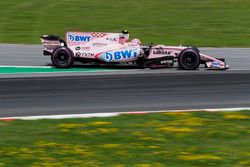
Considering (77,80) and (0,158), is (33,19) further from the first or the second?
(0,158)

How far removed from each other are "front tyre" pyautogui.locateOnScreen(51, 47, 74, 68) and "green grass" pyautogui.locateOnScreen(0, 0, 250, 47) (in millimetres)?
4600

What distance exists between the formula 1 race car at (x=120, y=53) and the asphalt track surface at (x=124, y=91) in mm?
337

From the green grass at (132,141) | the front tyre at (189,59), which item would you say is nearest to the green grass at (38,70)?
the front tyre at (189,59)

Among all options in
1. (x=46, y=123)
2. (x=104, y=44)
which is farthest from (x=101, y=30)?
(x=46, y=123)

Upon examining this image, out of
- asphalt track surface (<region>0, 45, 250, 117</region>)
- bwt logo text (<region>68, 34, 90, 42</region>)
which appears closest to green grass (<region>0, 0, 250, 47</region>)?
bwt logo text (<region>68, 34, 90, 42</region>)

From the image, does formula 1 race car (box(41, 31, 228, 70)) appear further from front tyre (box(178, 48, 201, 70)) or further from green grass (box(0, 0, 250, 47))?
green grass (box(0, 0, 250, 47))

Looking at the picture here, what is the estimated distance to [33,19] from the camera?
25172mm

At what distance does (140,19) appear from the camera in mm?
25078

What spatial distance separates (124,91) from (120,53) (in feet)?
9.95

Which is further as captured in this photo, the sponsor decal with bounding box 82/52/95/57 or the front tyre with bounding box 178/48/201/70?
the sponsor decal with bounding box 82/52/95/57

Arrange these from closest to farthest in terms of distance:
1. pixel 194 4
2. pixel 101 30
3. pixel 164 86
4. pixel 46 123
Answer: pixel 46 123, pixel 164 86, pixel 101 30, pixel 194 4

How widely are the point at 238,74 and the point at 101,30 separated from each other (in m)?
8.09

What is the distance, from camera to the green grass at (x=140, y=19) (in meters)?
22.0

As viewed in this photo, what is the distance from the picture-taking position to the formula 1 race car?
16438mm
